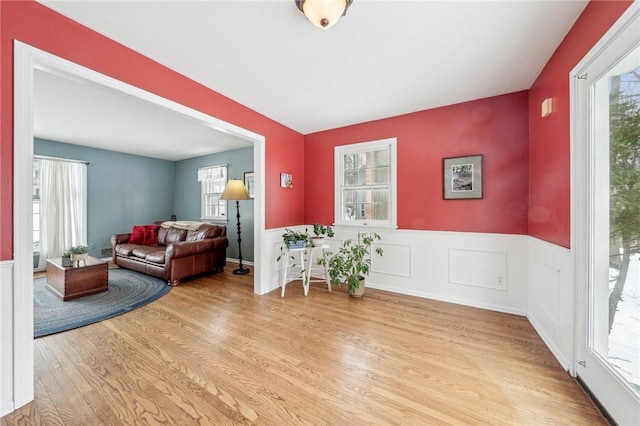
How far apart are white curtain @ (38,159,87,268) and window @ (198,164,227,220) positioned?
2218 millimetres

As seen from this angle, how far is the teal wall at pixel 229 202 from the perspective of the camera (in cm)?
523

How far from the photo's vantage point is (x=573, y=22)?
168 centimetres

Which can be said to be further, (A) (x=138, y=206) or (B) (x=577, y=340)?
(A) (x=138, y=206)

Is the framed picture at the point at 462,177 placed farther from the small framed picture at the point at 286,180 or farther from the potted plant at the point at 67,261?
the potted plant at the point at 67,261

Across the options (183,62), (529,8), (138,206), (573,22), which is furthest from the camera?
(138,206)

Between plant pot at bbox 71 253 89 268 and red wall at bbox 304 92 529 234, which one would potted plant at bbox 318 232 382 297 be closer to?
red wall at bbox 304 92 529 234

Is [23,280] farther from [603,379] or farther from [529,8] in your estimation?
[529,8]

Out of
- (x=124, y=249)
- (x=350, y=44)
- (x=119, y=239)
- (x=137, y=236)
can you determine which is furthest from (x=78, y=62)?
(x=119, y=239)

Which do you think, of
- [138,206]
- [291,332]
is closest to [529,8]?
[291,332]

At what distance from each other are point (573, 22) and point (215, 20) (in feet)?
8.17

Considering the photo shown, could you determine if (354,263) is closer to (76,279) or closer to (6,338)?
(6,338)

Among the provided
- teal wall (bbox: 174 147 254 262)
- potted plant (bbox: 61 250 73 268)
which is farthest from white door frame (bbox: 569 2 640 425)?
potted plant (bbox: 61 250 73 268)

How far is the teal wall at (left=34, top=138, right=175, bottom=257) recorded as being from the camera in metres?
5.11

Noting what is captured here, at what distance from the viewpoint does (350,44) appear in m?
1.92
